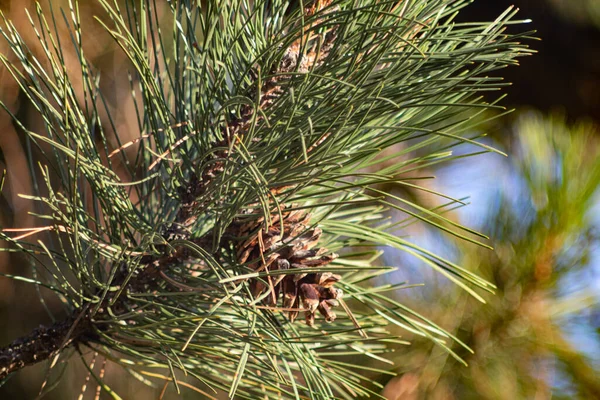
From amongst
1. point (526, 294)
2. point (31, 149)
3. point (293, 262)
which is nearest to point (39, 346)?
point (293, 262)

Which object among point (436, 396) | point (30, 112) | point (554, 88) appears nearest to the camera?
point (436, 396)

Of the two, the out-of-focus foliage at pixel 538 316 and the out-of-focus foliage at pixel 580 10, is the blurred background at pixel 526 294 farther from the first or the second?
the out-of-focus foliage at pixel 580 10

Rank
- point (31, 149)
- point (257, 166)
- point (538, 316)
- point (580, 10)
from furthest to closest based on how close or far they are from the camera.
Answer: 1. point (580, 10)
2. point (31, 149)
3. point (538, 316)
4. point (257, 166)

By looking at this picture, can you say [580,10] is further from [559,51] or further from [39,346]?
[39,346]

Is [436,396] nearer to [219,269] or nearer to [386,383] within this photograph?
[386,383]

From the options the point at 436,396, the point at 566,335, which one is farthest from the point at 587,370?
the point at 436,396

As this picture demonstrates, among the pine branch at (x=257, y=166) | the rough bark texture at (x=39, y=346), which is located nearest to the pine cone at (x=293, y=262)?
the pine branch at (x=257, y=166)
